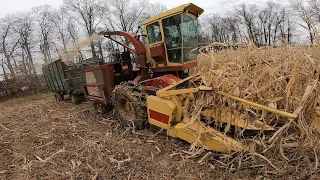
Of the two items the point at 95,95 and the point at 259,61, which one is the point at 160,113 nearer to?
the point at 259,61

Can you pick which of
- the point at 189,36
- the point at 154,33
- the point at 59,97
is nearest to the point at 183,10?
the point at 189,36

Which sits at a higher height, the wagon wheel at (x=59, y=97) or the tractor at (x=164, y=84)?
the tractor at (x=164, y=84)

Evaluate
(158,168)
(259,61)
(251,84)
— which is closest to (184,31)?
(259,61)

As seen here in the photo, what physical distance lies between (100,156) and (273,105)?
2.44 meters

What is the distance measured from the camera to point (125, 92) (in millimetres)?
5098

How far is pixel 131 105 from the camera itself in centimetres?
499

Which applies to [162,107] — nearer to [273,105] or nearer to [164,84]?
[164,84]

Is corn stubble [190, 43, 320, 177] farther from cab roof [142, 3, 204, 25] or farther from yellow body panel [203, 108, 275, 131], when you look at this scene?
cab roof [142, 3, 204, 25]

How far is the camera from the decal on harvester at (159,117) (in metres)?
4.15

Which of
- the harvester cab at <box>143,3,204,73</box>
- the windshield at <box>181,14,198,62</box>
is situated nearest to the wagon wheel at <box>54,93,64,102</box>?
the harvester cab at <box>143,3,204,73</box>

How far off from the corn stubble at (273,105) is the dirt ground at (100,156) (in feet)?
0.95

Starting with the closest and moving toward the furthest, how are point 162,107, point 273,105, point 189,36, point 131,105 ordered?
1. point 273,105
2. point 162,107
3. point 131,105
4. point 189,36

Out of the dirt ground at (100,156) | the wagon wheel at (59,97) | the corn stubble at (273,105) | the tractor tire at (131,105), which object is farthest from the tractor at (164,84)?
the wagon wheel at (59,97)

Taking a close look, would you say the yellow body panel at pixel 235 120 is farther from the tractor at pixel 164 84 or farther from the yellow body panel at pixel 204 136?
the yellow body panel at pixel 204 136
